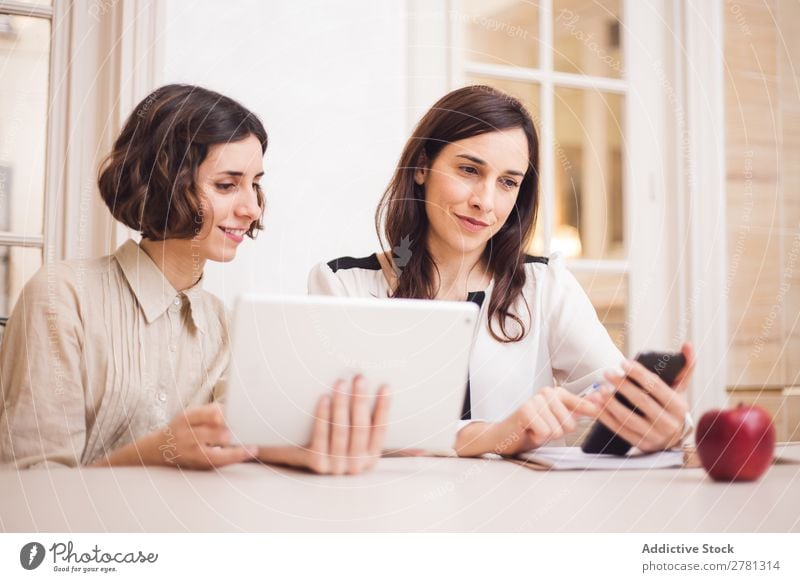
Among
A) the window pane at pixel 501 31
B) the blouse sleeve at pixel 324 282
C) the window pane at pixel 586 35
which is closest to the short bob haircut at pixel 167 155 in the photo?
the blouse sleeve at pixel 324 282

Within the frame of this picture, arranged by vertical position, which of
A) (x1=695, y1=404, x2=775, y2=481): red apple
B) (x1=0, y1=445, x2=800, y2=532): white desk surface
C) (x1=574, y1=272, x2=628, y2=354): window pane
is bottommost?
(x1=0, y1=445, x2=800, y2=532): white desk surface

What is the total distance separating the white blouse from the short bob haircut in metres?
0.18

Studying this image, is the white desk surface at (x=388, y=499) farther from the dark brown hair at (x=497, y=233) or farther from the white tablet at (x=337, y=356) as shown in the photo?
the dark brown hair at (x=497, y=233)

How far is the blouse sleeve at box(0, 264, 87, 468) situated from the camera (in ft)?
2.26

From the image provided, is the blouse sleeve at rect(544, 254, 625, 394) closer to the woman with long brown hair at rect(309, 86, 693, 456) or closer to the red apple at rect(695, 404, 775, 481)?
the woman with long brown hair at rect(309, 86, 693, 456)

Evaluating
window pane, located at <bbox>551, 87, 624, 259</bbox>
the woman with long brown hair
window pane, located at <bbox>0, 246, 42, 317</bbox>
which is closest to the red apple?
the woman with long brown hair

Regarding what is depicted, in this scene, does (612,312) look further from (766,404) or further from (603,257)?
(766,404)

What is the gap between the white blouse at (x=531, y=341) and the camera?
0.83 m

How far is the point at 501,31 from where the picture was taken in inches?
38.4

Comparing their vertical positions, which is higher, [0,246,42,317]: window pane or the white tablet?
[0,246,42,317]: window pane

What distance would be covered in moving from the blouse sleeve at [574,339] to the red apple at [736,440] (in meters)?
0.18

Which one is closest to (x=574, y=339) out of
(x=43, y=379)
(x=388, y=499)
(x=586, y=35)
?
(x=388, y=499)
